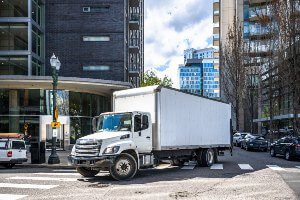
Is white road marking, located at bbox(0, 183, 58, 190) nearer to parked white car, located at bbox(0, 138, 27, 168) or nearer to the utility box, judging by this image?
parked white car, located at bbox(0, 138, 27, 168)

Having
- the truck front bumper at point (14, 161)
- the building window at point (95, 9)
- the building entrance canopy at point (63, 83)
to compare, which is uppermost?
the building window at point (95, 9)

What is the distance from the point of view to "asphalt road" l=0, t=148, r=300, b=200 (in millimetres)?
11344

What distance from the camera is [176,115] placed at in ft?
58.0

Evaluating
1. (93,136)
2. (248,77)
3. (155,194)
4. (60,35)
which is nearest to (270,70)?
(248,77)

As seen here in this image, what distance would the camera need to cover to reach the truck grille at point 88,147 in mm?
14703

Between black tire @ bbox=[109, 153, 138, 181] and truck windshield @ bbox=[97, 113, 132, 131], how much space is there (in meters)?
1.13

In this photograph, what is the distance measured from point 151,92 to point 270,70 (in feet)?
90.8

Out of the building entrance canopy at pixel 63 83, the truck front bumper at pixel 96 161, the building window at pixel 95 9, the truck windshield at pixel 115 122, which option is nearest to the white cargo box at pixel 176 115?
the truck windshield at pixel 115 122

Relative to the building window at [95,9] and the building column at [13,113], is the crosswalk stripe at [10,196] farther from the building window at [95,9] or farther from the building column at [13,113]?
the building window at [95,9]

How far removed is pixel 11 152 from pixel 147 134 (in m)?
7.95

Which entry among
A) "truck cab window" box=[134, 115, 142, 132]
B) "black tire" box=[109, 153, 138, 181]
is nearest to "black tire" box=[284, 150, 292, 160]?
"truck cab window" box=[134, 115, 142, 132]

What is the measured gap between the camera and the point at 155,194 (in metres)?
11.5

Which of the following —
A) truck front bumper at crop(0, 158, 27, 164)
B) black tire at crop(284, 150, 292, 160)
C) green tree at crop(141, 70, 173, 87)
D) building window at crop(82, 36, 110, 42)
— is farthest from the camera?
green tree at crop(141, 70, 173, 87)

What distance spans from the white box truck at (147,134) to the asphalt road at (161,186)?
0.70 meters
